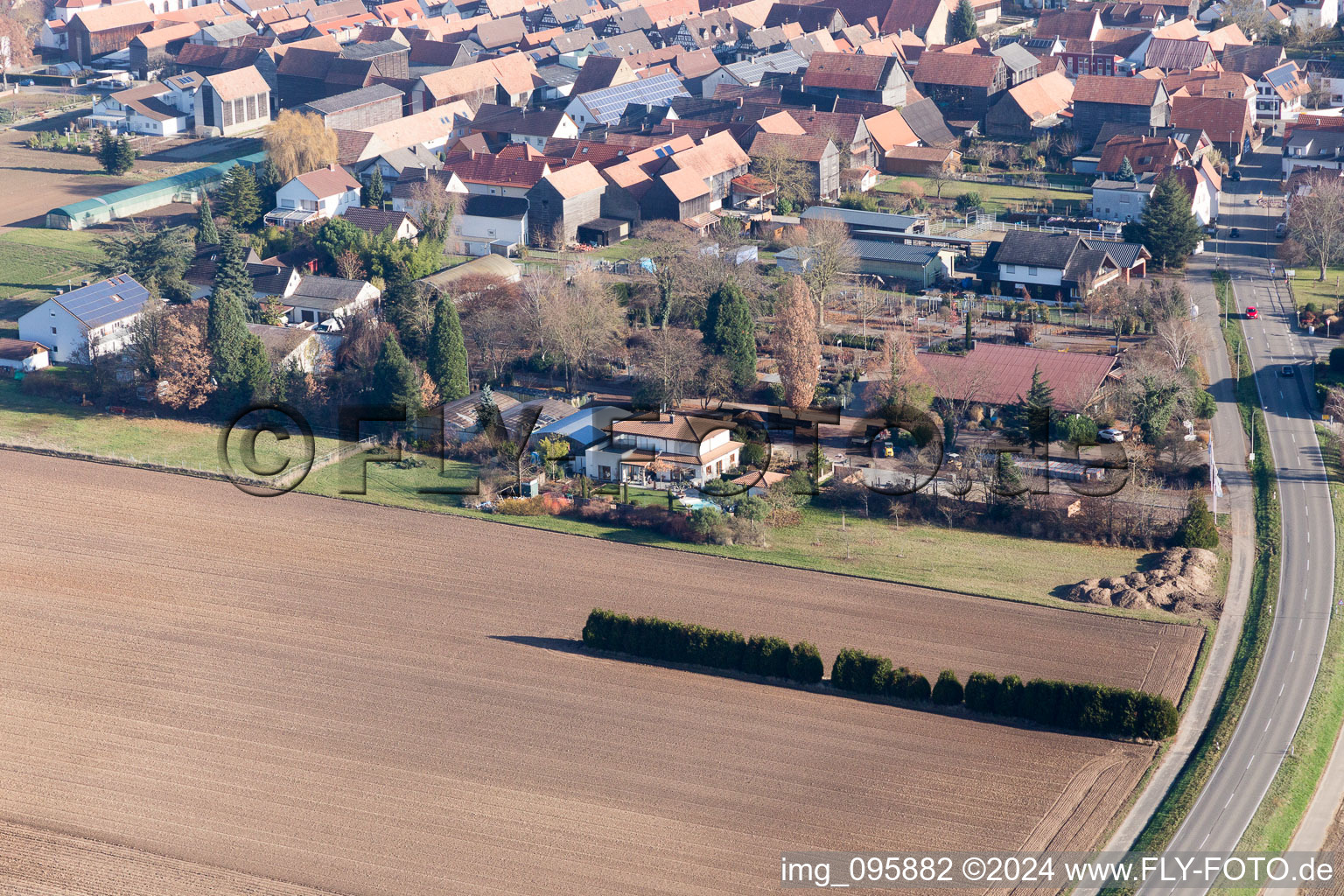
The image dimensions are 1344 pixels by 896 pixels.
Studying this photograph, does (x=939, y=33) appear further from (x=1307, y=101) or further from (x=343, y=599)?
(x=343, y=599)

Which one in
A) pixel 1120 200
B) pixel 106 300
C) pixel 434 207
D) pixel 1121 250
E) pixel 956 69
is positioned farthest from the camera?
pixel 956 69

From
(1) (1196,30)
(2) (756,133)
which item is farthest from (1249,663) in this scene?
(1) (1196,30)

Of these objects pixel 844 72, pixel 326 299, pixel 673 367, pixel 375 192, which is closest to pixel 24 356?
pixel 326 299

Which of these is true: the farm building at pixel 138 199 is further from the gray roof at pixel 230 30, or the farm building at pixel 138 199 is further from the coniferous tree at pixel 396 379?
the coniferous tree at pixel 396 379

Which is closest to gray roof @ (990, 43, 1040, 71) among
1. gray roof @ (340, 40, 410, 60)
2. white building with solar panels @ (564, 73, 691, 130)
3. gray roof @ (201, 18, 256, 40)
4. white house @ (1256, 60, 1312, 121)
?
white house @ (1256, 60, 1312, 121)

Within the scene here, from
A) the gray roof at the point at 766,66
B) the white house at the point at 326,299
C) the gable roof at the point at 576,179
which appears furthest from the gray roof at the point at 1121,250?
the gray roof at the point at 766,66

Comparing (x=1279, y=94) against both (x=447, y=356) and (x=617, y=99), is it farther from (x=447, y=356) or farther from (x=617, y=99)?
(x=447, y=356)

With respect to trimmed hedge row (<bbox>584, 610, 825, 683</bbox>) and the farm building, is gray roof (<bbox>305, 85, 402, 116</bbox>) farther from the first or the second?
trimmed hedge row (<bbox>584, 610, 825, 683</bbox>)
